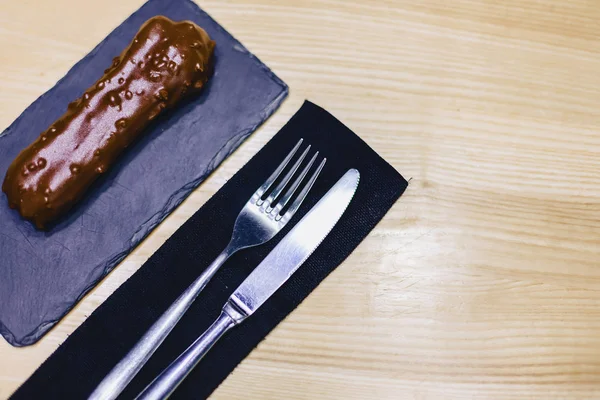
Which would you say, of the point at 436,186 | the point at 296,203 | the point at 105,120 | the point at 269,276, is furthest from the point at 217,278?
the point at 436,186

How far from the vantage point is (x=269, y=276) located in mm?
1048

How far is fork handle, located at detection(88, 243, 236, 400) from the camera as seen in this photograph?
970 mm

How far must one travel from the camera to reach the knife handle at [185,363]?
959 millimetres

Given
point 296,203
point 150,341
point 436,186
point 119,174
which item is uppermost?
point 436,186

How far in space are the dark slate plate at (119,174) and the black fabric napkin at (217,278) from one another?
61 mm

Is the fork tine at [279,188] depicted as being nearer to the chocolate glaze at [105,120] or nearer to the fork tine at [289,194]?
the fork tine at [289,194]

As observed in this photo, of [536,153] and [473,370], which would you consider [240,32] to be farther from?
[473,370]

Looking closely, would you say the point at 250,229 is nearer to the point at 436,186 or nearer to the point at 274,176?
the point at 274,176

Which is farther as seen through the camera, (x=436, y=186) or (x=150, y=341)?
(x=436, y=186)

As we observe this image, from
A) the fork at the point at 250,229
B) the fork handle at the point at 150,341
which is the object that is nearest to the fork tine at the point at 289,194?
the fork at the point at 250,229

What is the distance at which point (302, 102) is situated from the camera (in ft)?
3.92

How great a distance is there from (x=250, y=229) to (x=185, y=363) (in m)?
0.26

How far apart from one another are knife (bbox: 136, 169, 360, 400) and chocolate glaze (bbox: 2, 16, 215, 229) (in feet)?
1.12

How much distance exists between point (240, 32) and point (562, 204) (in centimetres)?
76
